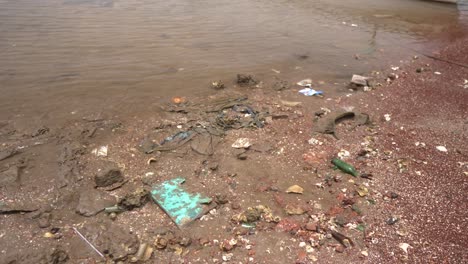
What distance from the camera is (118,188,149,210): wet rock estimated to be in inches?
141

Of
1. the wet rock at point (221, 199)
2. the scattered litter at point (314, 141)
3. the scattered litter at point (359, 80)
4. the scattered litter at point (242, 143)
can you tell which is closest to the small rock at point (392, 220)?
the scattered litter at point (314, 141)

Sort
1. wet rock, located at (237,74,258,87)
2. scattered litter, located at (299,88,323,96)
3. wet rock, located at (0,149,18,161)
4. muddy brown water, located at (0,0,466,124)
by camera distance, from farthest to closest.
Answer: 1. wet rock, located at (237,74,258,87)
2. scattered litter, located at (299,88,323,96)
3. muddy brown water, located at (0,0,466,124)
4. wet rock, located at (0,149,18,161)

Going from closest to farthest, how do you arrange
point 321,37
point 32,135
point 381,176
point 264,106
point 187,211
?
Result: point 187,211 → point 381,176 → point 32,135 → point 264,106 → point 321,37

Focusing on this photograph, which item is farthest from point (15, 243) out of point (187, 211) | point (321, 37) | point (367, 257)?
point (321, 37)

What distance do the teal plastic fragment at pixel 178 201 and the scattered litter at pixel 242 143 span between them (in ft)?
3.26

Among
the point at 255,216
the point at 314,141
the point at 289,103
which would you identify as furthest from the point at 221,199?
the point at 289,103

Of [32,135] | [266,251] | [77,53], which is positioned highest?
[77,53]

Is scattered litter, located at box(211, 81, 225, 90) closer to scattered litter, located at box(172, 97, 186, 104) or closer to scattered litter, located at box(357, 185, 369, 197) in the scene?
scattered litter, located at box(172, 97, 186, 104)

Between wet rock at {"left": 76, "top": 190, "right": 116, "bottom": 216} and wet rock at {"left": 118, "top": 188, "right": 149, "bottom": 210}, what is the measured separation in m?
0.15

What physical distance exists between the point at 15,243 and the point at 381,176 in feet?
13.2

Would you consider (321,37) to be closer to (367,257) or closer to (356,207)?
(356,207)

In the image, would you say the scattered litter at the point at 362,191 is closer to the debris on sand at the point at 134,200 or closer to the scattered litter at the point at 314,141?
the scattered litter at the point at 314,141

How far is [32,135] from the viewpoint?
4.70 metres

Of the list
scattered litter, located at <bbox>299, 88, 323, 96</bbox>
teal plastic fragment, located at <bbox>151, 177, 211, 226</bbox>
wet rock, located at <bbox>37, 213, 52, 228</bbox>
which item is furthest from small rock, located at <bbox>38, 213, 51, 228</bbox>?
scattered litter, located at <bbox>299, 88, 323, 96</bbox>
